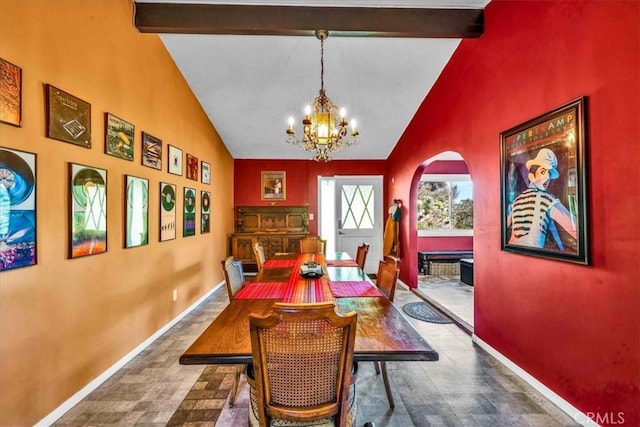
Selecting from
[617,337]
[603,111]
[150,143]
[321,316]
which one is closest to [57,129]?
[150,143]

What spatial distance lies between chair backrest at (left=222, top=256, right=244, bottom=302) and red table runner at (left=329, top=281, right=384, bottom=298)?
77 centimetres

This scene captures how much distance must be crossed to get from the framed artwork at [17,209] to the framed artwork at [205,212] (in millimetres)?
2579

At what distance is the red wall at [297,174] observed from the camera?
607cm

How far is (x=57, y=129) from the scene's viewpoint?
73.9 inches

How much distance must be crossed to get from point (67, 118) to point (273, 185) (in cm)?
420

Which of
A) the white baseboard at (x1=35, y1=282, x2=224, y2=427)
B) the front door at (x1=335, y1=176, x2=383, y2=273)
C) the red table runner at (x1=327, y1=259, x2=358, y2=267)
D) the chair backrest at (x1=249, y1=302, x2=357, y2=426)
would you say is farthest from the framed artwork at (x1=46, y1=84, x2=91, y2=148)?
the front door at (x1=335, y1=176, x2=383, y2=273)

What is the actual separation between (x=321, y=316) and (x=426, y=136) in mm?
3785

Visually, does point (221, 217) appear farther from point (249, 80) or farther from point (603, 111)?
point (603, 111)

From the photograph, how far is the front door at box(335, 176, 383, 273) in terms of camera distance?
6.07 metres

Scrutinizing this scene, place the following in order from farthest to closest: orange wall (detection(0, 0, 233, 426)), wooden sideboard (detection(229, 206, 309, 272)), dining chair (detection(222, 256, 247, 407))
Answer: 1. wooden sideboard (detection(229, 206, 309, 272))
2. dining chair (detection(222, 256, 247, 407))
3. orange wall (detection(0, 0, 233, 426))

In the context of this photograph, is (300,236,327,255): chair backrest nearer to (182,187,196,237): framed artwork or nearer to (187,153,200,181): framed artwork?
(182,187,196,237): framed artwork

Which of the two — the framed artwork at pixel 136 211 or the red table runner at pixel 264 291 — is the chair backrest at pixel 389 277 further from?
the framed artwork at pixel 136 211

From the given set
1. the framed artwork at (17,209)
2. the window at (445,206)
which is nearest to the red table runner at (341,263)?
the framed artwork at (17,209)

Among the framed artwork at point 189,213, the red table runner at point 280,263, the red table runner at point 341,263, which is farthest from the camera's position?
the framed artwork at point 189,213
